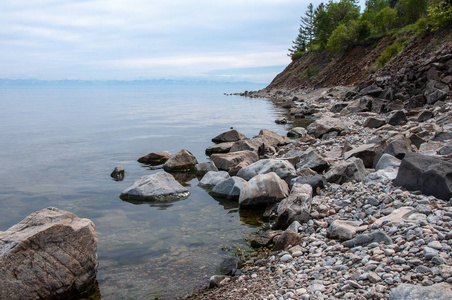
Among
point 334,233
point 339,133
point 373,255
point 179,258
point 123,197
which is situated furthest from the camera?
point 339,133

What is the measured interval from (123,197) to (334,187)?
7.08m

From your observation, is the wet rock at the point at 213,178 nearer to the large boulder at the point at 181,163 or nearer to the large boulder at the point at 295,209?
the large boulder at the point at 181,163

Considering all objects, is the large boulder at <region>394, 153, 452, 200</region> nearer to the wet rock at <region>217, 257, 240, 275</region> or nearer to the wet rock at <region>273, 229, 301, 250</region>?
the wet rock at <region>273, 229, 301, 250</region>

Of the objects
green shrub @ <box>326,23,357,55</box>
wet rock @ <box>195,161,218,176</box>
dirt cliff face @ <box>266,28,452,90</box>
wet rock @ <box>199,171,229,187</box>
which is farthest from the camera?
green shrub @ <box>326,23,357,55</box>

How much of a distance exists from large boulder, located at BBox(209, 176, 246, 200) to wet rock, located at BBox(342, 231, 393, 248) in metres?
5.38

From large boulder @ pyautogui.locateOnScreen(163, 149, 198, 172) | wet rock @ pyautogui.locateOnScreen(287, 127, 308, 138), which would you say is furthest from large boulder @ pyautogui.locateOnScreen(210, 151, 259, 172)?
wet rock @ pyautogui.locateOnScreen(287, 127, 308, 138)

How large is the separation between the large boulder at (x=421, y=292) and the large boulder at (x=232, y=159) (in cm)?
1110

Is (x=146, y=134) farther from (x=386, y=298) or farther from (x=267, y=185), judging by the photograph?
(x=386, y=298)

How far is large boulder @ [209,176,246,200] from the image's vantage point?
12.0m

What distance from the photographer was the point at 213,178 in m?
14.0

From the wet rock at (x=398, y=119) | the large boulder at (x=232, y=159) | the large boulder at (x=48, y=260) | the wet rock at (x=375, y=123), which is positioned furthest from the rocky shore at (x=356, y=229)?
the wet rock at (x=375, y=123)

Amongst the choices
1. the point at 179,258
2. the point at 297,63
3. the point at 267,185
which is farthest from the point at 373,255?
the point at 297,63

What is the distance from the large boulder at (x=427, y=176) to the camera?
7.57 meters

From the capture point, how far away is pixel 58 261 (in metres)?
6.51
